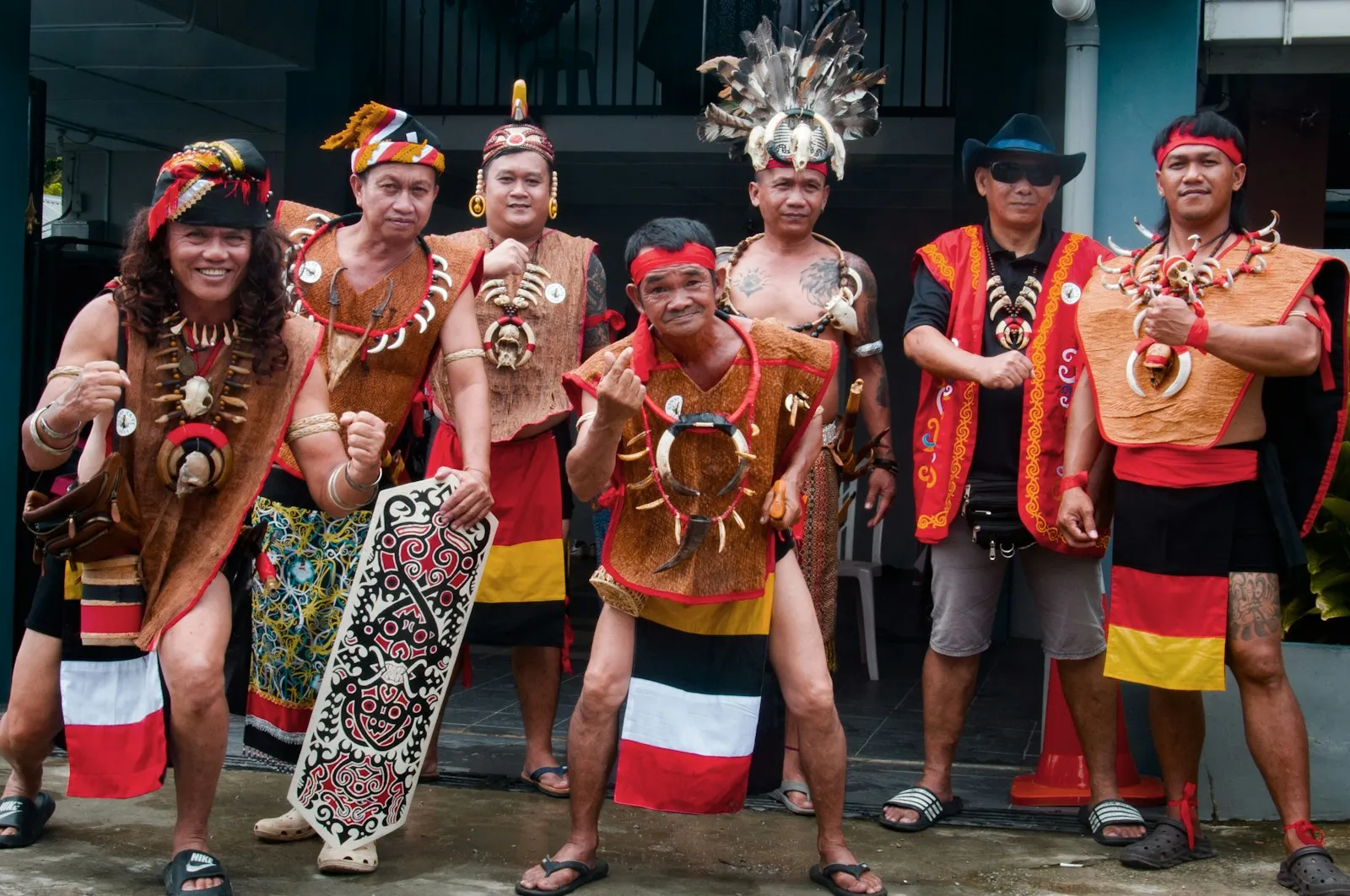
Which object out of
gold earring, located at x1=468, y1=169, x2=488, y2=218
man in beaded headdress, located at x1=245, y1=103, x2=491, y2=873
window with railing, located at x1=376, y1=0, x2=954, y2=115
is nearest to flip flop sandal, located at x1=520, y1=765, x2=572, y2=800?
man in beaded headdress, located at x1=245, y1=103, x2=491, y2=873

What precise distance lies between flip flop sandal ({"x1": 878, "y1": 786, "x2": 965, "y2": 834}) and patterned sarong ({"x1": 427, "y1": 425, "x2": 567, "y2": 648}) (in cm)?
118

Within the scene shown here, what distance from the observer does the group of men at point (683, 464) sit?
3936mm

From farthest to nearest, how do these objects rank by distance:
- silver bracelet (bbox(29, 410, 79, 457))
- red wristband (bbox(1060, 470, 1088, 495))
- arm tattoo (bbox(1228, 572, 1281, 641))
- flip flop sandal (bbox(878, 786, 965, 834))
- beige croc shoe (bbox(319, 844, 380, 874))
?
flip flop sandal (bbox(878, 786, 965, 834)) → red wristband (bbox(1060, 470, 1088, 495)) → arm tattoo (bbox(1228, 572, 1281, 641)) → beige croc shoe (bbox(319, 844, 380, 874)) → silver bracelet (bbox(29, 410, 79, 457))

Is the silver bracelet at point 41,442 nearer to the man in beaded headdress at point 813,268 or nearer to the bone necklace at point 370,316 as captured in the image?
the bone necklace at point 370,316

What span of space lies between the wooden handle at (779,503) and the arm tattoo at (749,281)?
3.82 feet

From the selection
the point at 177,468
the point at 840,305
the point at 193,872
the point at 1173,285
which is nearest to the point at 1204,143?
the point at 1173,285

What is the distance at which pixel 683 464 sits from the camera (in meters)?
4.02

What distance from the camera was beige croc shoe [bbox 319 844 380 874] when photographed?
412cm

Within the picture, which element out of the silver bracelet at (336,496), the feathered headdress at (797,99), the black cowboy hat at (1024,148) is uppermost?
the feathered headdress at (797,99)

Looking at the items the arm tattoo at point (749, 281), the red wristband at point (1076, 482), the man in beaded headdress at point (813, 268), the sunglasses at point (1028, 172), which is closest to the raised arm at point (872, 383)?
the man in beaded headdress at point (813, 268)

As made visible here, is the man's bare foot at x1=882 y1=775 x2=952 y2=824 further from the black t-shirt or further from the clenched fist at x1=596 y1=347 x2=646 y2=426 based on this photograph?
the clenched fist at x1=596 y1=347 x2=646 y2=426

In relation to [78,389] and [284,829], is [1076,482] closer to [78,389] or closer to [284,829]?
[284,829]

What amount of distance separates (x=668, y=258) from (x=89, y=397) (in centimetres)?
140

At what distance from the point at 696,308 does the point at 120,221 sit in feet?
28.7
